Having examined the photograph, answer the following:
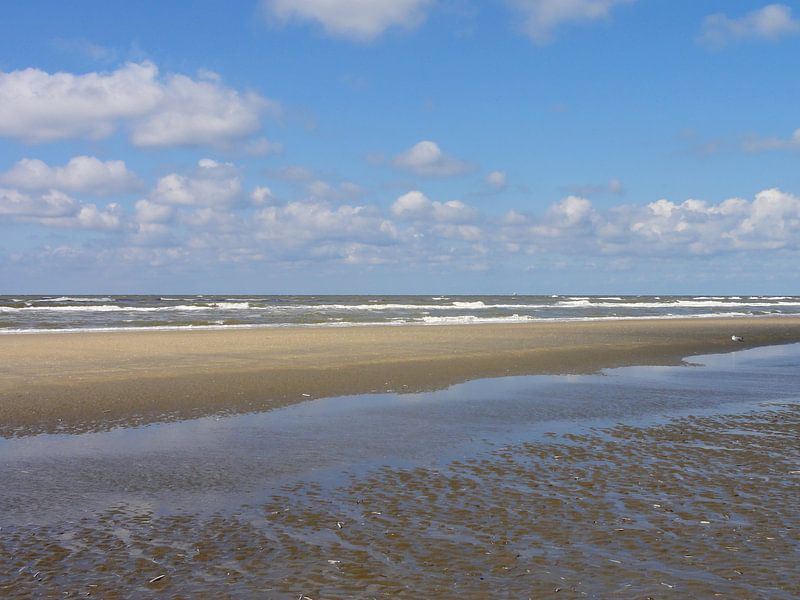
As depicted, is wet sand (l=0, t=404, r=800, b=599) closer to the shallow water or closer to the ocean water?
the shallow water

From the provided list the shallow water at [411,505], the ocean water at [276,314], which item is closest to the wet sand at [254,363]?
the shallow water at [411,505]

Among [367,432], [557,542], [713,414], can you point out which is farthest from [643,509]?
[713,414]

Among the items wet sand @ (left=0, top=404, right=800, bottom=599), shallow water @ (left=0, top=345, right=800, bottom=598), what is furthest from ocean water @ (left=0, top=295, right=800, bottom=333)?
wet sand @ (left=0, top=404, right=800, bottom=599)

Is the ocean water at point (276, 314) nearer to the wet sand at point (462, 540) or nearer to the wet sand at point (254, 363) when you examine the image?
the wet sand at point (254, 363)

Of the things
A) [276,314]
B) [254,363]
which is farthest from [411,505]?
[276,314]

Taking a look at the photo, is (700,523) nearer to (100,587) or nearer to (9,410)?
(100,587)

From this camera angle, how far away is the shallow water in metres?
5.83

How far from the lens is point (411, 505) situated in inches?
308

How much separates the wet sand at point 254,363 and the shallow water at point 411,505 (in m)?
2.24

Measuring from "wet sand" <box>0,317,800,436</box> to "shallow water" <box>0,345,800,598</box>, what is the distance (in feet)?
7.35

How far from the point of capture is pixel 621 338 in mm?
34406

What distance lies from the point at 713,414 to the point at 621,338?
2152 centimetres

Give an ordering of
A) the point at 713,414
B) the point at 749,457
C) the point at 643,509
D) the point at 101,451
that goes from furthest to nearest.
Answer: the point at 713,414 → the point at 101,451 → the point at 749,457 → the point at 643,509

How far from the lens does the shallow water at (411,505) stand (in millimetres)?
5828
